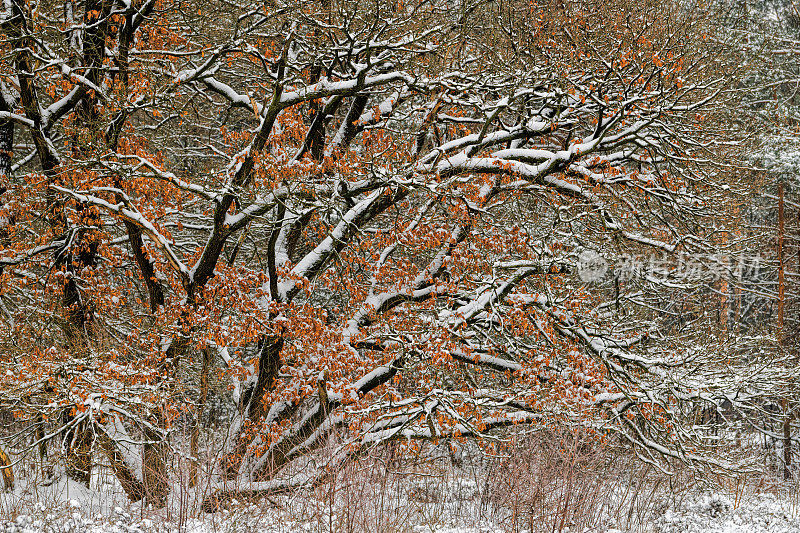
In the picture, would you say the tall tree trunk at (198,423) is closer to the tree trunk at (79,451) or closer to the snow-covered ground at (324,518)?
the snow-covered ground at (324,518)

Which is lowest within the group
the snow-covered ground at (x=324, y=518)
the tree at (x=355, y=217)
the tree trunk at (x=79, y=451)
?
the snow-covered ground at (x=324, y=518)

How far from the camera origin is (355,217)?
9.02 m

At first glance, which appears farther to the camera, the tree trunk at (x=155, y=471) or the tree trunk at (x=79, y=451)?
the tree trunk at (x=79, y=451)

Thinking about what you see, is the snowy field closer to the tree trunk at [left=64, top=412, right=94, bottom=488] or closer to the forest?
the tree trunk at [left=64, top=412, right=94, bottom=488]

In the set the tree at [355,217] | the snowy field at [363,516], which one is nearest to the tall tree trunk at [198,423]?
the tree at [355,217]

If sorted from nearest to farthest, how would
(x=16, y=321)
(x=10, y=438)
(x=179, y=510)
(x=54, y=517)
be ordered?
(x=54, y=517) → (x=179, y=510) → (x=10, y=438) → (x=16, y=321)

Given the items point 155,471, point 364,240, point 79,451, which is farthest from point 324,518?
point 364,240

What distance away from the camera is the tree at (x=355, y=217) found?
8.49m

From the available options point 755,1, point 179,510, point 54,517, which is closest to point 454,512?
point 179,510

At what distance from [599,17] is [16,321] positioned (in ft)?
33.9

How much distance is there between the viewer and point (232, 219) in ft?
29.4

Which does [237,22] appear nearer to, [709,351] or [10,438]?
[10,438]

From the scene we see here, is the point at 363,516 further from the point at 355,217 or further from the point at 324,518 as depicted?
the point at 355,217

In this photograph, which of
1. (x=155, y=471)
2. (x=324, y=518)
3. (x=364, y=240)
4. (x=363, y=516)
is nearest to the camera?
(x=363, y=516)
